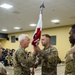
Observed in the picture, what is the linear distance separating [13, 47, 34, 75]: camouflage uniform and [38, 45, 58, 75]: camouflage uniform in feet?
0.68

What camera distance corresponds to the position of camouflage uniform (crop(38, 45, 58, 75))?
306 cm

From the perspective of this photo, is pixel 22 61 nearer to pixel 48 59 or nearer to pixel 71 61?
pixel 48 59

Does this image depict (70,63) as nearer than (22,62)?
Yes

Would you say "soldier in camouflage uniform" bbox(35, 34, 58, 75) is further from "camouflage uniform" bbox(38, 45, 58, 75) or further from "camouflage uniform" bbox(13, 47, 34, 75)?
"camouflage uniform" bbox(13, 47, 34, 75)

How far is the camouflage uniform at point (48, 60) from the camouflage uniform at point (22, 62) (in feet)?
0.68

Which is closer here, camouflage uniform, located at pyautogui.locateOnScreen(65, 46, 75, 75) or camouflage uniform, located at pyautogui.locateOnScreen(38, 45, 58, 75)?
camouflage uniform, located at pyautogui.locateOnScreen(65, 46, 75, 75)

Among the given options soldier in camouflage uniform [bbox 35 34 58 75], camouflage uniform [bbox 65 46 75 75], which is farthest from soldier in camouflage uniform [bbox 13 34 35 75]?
camouflage uniform [bbox 65 46 75 75]

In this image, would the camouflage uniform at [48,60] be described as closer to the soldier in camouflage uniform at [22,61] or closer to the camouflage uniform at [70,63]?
the soldier in camouflage uniform at [22,61]

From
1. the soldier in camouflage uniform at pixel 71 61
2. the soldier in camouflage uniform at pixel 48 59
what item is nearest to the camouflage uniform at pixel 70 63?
the soldier in camouflage uniform at pixel 71 61

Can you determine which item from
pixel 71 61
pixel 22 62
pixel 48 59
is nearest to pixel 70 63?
pixel 71 61

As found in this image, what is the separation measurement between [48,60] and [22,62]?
46 centimetres

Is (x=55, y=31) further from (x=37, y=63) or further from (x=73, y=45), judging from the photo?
(x=73, y=45)

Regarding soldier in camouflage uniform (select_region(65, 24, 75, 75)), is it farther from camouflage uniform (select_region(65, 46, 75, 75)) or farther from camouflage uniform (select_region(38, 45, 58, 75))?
camouflage uniform (select_region(38, 45, 58, 75))

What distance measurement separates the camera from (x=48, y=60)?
3.06 m
